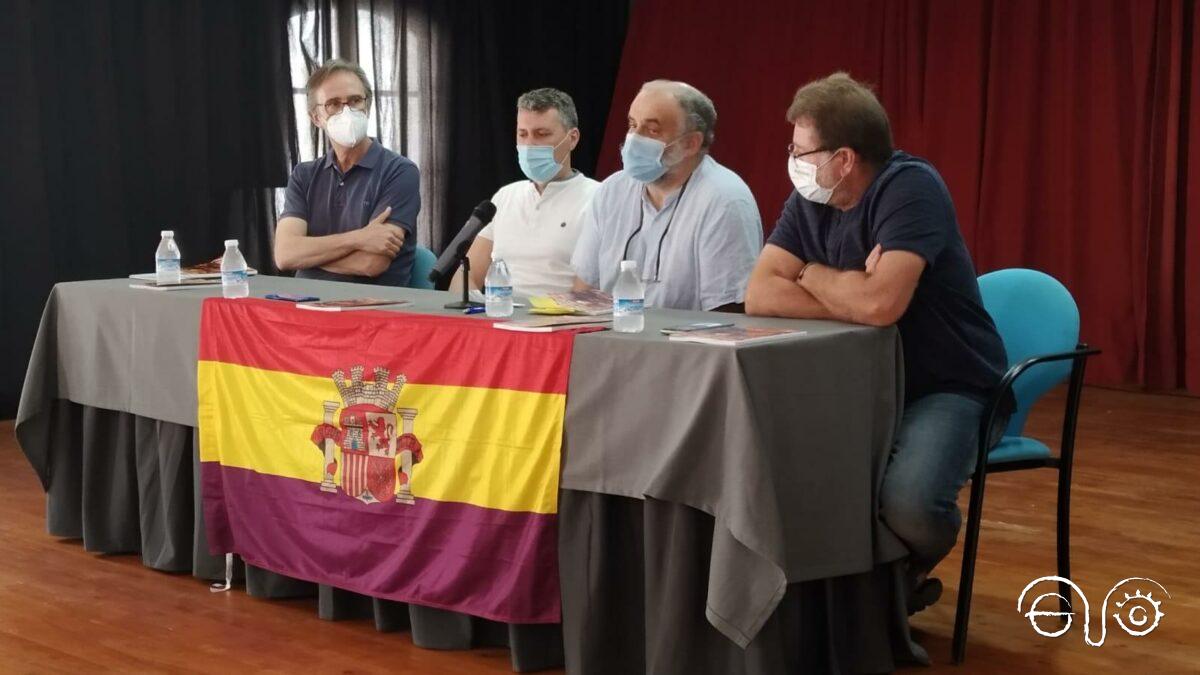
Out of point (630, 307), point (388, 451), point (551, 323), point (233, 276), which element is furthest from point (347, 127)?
point (630, 307)

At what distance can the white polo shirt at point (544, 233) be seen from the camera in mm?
4168

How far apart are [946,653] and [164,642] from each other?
66.2 inches

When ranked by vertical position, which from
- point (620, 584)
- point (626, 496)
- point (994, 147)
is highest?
point (994, 147)

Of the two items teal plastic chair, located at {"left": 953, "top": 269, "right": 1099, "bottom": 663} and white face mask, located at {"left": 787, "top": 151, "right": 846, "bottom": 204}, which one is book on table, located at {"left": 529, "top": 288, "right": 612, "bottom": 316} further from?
teal plastic chair, located at {"left": 953, "top": 269, "right": 1099, "bottom": 663}

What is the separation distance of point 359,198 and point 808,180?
1827 mm

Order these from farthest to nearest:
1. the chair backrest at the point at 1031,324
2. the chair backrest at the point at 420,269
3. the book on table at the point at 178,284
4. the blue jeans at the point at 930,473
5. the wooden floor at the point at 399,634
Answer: the chair backrest at the point at 420,269 < the book on table at the point at 178,284 < the chair backrest at the point at 1031,324 < the wooden floor at the point at 399,634 < the blue jeans at the point at 930,473

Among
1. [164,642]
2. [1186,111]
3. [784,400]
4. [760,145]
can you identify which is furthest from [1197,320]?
[164,642]

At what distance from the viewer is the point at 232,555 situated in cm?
349

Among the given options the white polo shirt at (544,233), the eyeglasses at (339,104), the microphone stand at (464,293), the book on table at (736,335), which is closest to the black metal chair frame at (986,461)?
the book on table at (736,335)

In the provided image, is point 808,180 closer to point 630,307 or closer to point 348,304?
point 630,307

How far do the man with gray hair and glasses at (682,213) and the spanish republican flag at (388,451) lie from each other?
2.56ft

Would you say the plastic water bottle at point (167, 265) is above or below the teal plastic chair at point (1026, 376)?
above

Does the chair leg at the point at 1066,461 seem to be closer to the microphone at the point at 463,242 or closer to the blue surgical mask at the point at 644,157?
the blue surgical mask at the point at 644,157

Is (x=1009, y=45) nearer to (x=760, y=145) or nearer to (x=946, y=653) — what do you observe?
(x=760, y=145)
